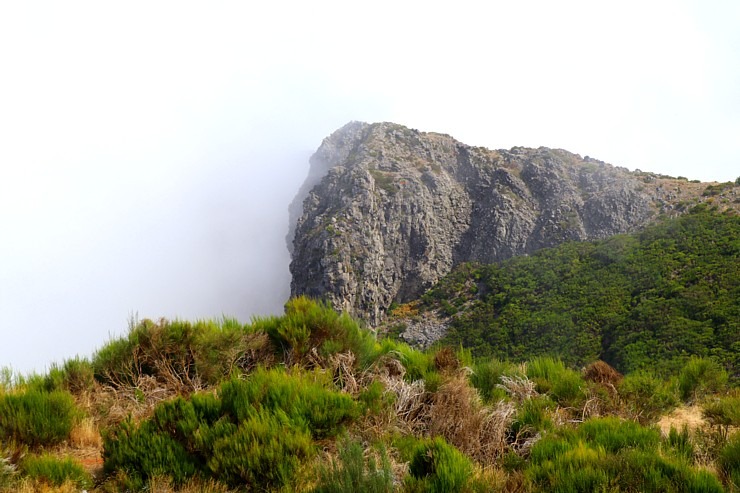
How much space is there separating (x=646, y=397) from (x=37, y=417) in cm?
907

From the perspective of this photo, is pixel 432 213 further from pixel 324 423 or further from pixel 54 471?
pixel 54 471

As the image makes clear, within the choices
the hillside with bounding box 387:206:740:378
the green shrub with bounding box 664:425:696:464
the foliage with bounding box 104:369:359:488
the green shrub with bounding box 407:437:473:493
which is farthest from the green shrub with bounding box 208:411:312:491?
the hillside with bounding box 387:206:740:378

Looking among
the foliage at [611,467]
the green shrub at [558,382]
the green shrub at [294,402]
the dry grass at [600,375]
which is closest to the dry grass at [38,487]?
the green shrub at [294,402]

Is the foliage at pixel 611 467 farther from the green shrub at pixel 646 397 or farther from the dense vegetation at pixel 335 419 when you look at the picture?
the green shrub at pixel 646 397

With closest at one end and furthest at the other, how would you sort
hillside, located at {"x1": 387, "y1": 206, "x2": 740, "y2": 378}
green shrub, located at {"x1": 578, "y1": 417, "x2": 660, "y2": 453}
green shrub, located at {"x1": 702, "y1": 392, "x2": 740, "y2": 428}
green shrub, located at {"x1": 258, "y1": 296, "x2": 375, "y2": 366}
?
1. green shrub, located at {"x1": 578, "y1": 417, "x2": 660, "y2": 453}
2. green shrub, located at {"x1": 702, "y1": 392, "x2": 740, "y2": 428}
3. green shrub, located at {"x1": 258, "y1": 296, "x2": 375, "y2": 366}
4. hillside, located at {"x1": 387, "y1": 206, "x2": 740, "y2": 378}

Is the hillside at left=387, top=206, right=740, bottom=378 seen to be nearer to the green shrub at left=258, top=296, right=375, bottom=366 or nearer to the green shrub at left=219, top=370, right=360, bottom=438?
the green shrub at left=258, top=296, right=375, bottom=366

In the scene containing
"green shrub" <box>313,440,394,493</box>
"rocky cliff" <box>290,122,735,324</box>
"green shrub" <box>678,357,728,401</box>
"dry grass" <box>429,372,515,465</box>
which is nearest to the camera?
"green shrub" <box>313,440,394,493</box>

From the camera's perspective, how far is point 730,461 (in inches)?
180

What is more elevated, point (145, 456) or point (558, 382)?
point (145, 456)

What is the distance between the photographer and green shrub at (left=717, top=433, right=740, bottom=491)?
4226 mm

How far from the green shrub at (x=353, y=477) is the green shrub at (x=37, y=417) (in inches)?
130

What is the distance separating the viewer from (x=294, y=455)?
13.8 ft

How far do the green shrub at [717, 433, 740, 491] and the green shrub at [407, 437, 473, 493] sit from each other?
244 cm

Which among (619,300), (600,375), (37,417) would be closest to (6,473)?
(37,417)
